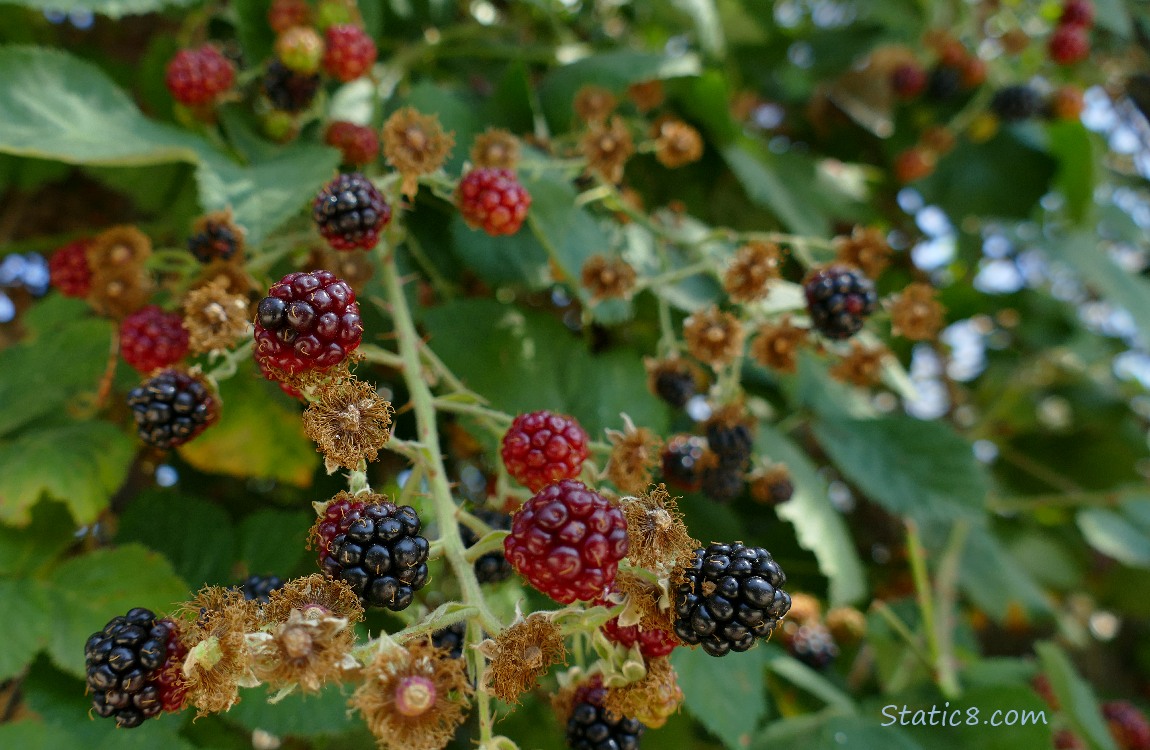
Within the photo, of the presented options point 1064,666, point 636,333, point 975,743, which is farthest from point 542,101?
point 1064,666

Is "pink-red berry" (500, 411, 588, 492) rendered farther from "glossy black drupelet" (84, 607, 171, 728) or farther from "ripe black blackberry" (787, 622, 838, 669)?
"ripe black blackberry" (787, 622, 838, 669)

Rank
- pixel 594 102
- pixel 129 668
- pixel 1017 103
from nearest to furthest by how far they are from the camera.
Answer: pixel 129 668
pixel 594 102
pixel 1017 103

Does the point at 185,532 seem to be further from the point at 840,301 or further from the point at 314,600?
the point at 840,301

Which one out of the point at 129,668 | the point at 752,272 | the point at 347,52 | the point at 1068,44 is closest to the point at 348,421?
the point at 129,668

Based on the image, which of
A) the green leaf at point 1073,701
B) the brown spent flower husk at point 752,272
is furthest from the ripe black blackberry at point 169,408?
the green leaf at point 1073,701

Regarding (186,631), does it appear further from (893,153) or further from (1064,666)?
(893,153)

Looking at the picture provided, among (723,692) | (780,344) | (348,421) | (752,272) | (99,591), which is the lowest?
(723,692)

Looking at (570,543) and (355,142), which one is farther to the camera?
(355,142)
